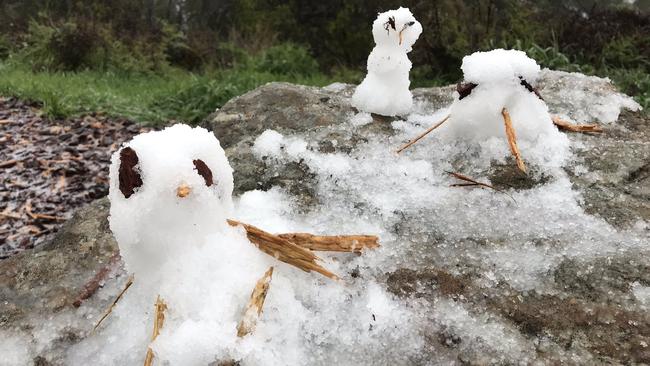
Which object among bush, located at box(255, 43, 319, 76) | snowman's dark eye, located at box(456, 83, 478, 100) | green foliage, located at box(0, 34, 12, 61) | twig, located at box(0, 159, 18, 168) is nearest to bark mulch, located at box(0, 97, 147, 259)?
twig, located at box(0, 159, 18, 168)

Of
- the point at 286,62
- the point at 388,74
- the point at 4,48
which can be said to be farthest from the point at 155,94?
the point at 4,48

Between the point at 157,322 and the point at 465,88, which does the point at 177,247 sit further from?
the point at 465,88

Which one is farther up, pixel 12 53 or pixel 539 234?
pixel 539 234

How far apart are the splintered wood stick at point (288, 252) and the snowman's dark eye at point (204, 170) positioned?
0.20 meters

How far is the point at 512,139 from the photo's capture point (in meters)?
1.99

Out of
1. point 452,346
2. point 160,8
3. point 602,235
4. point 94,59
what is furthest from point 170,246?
point 160,8

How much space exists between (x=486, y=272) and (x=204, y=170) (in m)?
0.85

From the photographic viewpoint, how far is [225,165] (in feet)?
4.70

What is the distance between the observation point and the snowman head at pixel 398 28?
2389mm

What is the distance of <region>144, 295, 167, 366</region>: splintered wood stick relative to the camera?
123cm

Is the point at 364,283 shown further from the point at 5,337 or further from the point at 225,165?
the point at 5,337

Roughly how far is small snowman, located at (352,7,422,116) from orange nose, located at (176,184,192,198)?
4.56 feet

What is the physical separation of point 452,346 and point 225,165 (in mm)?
764

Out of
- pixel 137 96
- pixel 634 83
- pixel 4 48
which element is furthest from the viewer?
pixel 4 48
